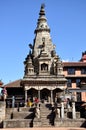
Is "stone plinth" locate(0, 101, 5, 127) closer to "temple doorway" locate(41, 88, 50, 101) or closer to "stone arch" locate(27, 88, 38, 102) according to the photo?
"stone arch" locate(27, 88, 38, 102)

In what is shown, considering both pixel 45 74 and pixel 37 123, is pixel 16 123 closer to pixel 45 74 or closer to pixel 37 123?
pixel 37 123

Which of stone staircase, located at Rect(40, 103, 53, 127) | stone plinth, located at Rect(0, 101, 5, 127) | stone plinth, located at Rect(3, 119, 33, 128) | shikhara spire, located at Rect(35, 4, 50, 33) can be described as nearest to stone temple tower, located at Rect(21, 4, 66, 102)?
shikhara spire, located at Rect(35, 4, 50, 33)

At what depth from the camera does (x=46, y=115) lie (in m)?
43.6

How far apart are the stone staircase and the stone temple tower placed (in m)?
8.08

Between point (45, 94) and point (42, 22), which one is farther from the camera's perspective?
point (42, 22)

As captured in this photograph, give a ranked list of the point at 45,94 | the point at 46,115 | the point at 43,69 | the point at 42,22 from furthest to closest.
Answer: the point at 42,22 < the point at 43,69 < the point at 45,94 < the point at 46,115

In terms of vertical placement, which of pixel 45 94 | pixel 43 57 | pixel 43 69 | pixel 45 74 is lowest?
pixel 45 94

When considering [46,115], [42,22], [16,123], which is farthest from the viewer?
[42,22]

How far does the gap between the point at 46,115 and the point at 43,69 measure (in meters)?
15.3

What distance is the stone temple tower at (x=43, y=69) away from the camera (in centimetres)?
5550

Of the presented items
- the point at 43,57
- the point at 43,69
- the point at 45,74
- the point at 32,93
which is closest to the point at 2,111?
the point at 32,93

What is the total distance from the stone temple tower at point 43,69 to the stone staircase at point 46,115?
808 centimetres

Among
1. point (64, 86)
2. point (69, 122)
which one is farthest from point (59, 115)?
point (64, 86)

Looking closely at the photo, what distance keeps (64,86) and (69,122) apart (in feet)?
49.5
